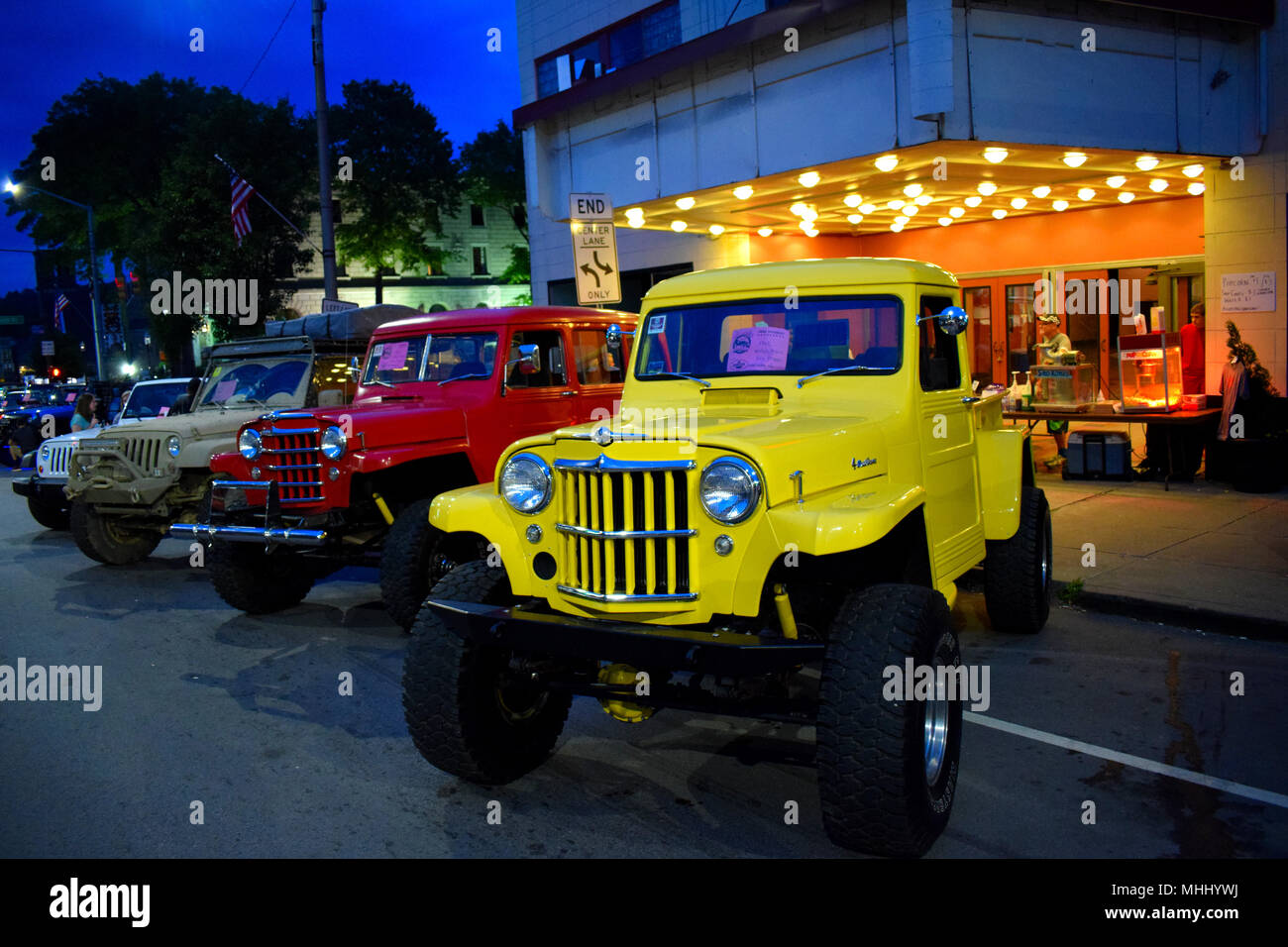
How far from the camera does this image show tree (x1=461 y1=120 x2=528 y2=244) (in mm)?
52625

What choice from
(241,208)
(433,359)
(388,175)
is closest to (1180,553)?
(433,359)

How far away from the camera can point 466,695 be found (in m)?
4.22

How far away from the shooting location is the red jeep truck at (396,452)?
23.3 feet

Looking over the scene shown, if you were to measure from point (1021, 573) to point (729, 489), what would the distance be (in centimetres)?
340

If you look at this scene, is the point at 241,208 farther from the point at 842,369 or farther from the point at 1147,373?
the point at 842,369

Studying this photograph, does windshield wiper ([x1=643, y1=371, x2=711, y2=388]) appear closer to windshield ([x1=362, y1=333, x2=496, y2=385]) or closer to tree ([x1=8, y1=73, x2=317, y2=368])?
windshield ([x1=362, y1=333, x2=496, y2=385])

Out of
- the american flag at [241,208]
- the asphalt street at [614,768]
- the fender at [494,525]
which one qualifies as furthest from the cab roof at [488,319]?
the american flag at [241,208]

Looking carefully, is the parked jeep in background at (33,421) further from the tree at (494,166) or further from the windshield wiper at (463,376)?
the tree at (494,166)

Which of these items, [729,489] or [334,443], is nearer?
[729,489]

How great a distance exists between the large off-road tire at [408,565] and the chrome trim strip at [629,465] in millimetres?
2994

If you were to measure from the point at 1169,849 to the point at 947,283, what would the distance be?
2.98 metres

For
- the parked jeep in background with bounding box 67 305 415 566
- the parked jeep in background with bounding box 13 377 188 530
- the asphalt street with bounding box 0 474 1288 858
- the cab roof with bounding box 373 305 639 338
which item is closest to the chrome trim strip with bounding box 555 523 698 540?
the asphalt street with bounding box 0 474 1288 858

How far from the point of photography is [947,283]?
5.47 metres

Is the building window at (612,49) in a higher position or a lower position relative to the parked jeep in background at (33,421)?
higher
